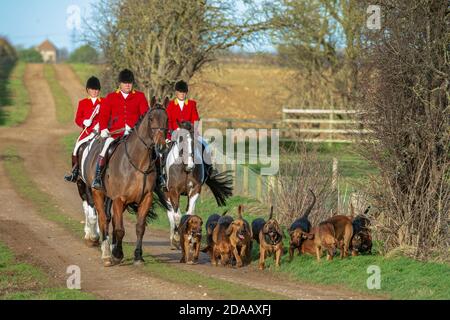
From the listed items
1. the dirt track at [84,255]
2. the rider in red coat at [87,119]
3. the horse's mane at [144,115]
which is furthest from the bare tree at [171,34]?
the horse's mane at [144,115]

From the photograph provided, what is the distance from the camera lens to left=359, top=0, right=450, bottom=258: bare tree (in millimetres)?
12023

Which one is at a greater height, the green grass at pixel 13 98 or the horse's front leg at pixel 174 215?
the green grass at pixel 13 98

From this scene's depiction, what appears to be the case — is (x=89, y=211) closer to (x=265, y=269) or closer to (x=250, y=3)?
(x=265, y=269)

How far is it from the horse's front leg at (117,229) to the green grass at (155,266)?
485 millimetres

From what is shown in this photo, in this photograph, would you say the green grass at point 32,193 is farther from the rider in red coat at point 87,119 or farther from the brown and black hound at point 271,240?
the brown and black hound at point 271,240

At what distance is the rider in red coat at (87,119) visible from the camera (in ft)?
49.4

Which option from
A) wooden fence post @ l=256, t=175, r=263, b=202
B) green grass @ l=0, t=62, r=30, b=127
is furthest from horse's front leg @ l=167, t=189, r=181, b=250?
green grass @ l=0, t=62, r=30, b=127

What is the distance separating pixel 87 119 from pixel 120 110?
1.79 metres

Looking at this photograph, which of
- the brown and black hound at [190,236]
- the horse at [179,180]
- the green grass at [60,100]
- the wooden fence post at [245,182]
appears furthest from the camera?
the green grass at [60,100]

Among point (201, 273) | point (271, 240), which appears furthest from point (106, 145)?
point (271, 240)

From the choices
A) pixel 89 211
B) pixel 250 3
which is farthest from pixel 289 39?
pixel 89 211

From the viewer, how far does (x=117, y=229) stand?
1280 centimetres

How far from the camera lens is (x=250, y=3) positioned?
28.9 m

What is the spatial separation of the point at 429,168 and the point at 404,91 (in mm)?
1180
